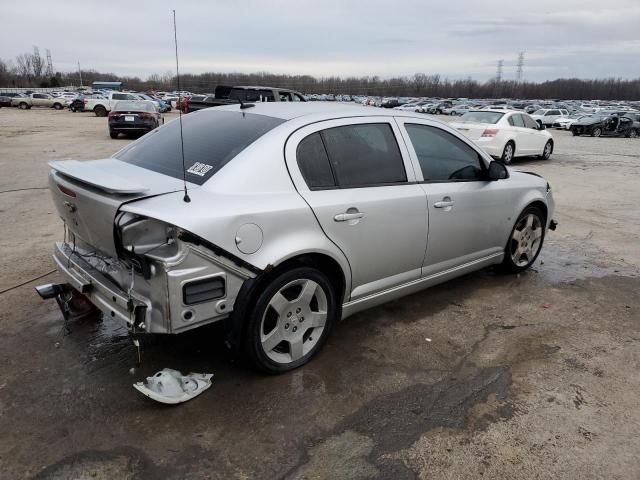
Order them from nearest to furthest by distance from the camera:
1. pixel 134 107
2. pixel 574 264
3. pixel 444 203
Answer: pixel 444 203
pixel 574 264
pixel 134 107

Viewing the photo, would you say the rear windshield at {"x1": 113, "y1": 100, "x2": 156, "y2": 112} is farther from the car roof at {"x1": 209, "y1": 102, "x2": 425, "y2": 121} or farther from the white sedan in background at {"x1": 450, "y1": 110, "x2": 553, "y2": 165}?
the car roof at {"x1": 209, "y1": 102, "x2": 425, "y2": 121}

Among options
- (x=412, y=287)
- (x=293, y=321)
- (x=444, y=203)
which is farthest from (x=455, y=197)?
(x=293, y=321)

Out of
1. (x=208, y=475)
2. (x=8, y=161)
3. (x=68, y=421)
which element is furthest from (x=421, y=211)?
(x=8, y=161)

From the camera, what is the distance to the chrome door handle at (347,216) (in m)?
3.25

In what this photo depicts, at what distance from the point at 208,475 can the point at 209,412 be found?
0.49 metres

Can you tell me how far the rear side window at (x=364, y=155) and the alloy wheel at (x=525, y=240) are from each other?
1.87 metres

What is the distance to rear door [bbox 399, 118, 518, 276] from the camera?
Answer: 3.93 metres

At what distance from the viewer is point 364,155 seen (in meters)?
3.58

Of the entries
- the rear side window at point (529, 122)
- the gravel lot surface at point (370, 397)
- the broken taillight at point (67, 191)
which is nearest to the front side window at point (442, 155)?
the gravel lot surface at point (370, 397)

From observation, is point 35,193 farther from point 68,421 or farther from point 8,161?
point 68,421

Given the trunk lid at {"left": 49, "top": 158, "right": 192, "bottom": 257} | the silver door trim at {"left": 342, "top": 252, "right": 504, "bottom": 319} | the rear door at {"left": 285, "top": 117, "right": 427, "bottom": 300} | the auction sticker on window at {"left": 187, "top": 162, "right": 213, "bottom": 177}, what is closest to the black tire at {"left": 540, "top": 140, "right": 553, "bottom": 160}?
the silver door trim at {"left": 342, "top": 252, "right": 504, "bottom": 319}

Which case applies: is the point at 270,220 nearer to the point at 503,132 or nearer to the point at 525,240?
the point at 525,240

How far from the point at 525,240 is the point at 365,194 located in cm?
247

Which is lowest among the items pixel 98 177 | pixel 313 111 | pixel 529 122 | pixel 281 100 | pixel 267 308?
pixel 267 308
